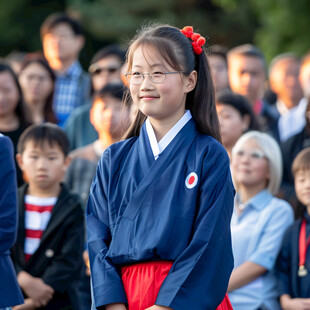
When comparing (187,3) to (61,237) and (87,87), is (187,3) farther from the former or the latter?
(61,237)

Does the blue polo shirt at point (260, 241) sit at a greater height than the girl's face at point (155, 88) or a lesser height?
lesser

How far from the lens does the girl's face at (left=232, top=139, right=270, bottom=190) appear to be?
5090mm

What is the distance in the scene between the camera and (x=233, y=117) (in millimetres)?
5801

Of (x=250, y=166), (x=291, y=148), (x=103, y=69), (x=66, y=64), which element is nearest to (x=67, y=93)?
(x=66, y=64)

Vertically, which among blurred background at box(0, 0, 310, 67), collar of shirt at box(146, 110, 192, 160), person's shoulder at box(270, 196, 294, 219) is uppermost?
blurred background at box(0, 0, 310, 67)

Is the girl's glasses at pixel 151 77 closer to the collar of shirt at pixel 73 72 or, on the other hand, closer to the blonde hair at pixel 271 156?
the blonde hair at pixel 271 156

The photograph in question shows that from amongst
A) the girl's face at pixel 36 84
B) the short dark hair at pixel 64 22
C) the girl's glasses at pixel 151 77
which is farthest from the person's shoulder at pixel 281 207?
the short dark hair at pixel 64 22

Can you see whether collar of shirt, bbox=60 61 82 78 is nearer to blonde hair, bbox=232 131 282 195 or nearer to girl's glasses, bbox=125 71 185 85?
blonde hair, bbox=232 131 282 195

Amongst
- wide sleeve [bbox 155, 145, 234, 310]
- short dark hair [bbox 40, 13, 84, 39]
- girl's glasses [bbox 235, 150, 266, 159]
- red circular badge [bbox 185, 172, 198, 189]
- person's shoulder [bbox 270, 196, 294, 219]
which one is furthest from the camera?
short dark hair [bbox 40, 13, 84, 39]

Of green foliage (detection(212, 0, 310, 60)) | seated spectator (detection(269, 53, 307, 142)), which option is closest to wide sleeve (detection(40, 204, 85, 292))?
seated spectator (detection(269, 53, 307, 142))

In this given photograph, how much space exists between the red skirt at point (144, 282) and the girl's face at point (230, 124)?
259 centimetres

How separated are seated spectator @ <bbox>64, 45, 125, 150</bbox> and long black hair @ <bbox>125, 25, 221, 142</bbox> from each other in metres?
3.09

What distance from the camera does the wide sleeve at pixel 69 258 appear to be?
186 inches

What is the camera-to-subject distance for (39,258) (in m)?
4.76
